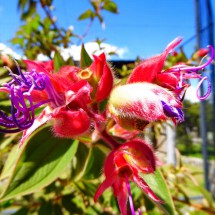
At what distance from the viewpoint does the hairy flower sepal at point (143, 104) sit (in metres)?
0.30

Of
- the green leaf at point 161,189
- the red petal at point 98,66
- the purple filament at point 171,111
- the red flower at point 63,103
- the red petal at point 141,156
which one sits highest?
the red petal at point 98,66

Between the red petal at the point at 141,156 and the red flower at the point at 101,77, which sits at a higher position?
the red flower at the point at 101,77

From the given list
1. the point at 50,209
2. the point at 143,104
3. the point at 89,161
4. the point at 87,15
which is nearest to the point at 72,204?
the point at 50,209

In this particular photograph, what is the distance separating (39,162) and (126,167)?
130mm

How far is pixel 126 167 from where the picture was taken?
36cm

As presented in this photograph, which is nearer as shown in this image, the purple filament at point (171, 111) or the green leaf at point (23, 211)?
the purple filament at point (171, 111)

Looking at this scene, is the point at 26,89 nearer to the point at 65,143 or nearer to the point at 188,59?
the point at 65,143

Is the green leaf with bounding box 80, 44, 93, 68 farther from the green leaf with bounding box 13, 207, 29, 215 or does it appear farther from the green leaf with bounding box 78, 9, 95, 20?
the green leaf with bounding box 78, 9, 95, 20

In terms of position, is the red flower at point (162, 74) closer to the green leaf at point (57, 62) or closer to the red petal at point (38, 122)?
the red petal at point (38, 122)

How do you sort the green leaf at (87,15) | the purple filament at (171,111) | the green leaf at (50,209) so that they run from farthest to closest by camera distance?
1. the green leaf at (87,15)
2. the green leaf at (50,209)
3. the purple filament at (171,111)

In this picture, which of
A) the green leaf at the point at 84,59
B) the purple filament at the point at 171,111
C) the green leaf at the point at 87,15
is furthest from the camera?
the green leaf at the point at 87,15

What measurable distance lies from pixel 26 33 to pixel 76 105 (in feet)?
2.59

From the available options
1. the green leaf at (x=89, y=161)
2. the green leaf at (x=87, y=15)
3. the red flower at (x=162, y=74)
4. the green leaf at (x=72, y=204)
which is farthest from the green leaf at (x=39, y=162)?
the green leaf at (x=87, y=15)

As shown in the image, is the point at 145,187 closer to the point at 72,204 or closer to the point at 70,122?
the point at 70,122
